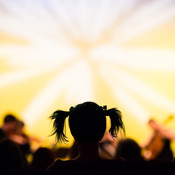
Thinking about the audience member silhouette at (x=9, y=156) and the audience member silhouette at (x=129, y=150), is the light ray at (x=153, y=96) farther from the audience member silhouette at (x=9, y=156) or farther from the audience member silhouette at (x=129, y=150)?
the audience member silhouette at (x=9, y=156)

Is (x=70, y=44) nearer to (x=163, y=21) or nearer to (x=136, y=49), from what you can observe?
(x=136, y=49)

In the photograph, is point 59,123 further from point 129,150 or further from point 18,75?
point 18,75

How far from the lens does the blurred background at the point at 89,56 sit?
10.1 ft

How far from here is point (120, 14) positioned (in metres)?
3.12

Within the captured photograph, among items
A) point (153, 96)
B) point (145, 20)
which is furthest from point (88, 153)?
point (145, 20)

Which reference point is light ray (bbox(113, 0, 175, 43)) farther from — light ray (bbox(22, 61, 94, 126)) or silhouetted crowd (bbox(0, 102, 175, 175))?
silhouetted crowd (bbox(0, 102, 175, 175))

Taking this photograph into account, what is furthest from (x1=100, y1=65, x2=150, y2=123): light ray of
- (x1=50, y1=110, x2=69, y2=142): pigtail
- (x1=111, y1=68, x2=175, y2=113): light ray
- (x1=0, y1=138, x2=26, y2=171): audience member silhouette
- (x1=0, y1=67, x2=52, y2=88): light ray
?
(x1=50, y1=110, x2=69, y2=142): pigtail

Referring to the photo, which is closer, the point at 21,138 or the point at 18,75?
the point at 21,138

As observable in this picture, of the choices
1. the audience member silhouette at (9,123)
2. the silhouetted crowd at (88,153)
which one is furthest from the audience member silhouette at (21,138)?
the silhouetted crowd at (88,153)

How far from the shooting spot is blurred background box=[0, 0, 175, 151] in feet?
10.1

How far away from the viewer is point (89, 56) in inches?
127

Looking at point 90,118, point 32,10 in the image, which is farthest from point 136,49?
point 90,118

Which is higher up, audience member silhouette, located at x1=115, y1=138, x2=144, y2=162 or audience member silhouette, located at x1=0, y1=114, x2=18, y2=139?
audience member silhouette, located at x1=0, y1=114, x2=18, y2=139

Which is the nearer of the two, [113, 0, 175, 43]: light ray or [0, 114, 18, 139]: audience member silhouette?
[0, 114, 18, 139]: audience member silhouette
